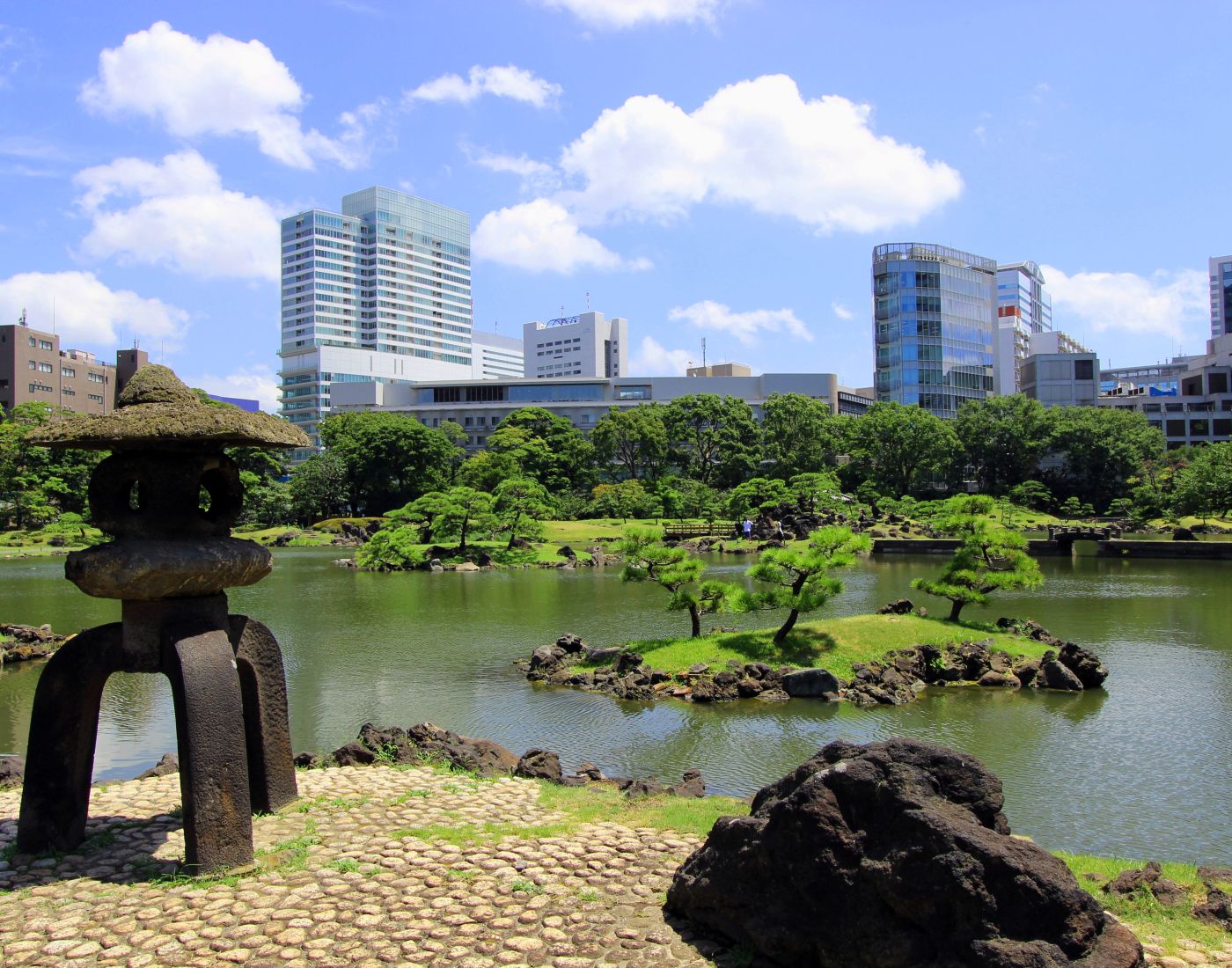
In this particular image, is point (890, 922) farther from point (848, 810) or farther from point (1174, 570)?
point (1174, 570)

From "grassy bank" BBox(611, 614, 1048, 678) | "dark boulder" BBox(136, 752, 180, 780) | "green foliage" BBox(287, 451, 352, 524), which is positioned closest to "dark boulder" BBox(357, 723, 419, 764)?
"dark boulder" BBox(136, 752, 180, 780)

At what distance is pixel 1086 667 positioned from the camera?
67.8 ft

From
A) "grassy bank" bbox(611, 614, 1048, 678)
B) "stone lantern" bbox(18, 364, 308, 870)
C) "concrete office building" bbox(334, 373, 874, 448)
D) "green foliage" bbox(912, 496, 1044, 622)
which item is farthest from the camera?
"concrete office building" bbox(334, 373, 874, 448)

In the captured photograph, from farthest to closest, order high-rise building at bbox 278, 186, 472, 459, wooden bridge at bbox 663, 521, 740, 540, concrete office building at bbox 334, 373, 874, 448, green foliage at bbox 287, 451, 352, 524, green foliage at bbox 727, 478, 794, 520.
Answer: high-rise building at bbox 278, 186, 472, 459 < concrete office building at bbox 334, 373, 874, 448 < green foliage at bbox 287, 451, 352, 524 < wooden bridge at bbox 663, 521, 740, 540 < green foliage at bbox 727, 478, 794, 520

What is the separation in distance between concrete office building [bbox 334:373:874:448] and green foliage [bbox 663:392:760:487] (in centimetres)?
2080

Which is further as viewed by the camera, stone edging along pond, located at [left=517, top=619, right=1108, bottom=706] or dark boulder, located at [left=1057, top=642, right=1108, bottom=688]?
dark boulder, located at [left=1057, top=642, right=1108, bottom=688]

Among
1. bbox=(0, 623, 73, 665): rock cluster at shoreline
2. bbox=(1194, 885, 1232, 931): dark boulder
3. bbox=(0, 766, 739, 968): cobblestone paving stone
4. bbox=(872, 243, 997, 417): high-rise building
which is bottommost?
Answer: bbox=(0, 623, 73, 665): rock cluster at shoreline

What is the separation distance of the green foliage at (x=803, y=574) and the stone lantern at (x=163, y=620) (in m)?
14.5

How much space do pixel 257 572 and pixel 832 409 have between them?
334ft

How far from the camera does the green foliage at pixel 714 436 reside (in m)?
85.7

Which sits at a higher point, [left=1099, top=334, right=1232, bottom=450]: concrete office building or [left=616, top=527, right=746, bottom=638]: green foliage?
[left=1099, top=334, right=1232, bottom=450]: concrete office building

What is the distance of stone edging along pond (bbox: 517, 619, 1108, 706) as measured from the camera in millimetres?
19734

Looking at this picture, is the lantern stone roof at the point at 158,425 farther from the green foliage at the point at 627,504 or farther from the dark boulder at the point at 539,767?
the green foliage at the point at 627,504

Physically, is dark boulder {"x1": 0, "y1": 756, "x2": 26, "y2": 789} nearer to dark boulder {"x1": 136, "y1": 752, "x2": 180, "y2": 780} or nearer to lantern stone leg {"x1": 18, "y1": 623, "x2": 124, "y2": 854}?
dark boulder {"x1": 136, "y1": 752, "x2": 180, "y2": 780}
